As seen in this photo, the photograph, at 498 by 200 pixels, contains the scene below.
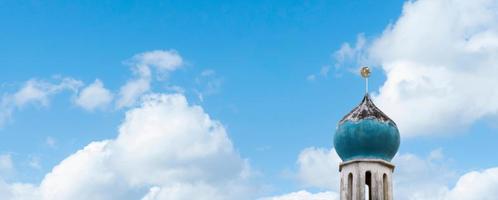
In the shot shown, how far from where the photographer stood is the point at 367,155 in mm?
34750

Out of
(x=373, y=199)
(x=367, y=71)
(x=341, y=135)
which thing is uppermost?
(x=367, y=71)

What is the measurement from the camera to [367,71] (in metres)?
36.7

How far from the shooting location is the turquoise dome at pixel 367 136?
34.8 meters

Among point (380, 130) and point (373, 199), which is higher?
point (380, 130)

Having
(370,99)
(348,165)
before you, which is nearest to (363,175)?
(348,165)

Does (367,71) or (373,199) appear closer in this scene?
(373,199)

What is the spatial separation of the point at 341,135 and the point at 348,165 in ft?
3.74

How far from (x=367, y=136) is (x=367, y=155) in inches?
26.8

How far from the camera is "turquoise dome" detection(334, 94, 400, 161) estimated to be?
34750 mm

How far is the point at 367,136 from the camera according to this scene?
34.7 meters

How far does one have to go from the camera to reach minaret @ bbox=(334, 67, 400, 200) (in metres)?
34.5

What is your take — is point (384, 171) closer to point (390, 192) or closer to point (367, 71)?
point (390, 192)

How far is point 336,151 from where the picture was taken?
3578cm

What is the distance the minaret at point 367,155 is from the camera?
3450 centimetres
